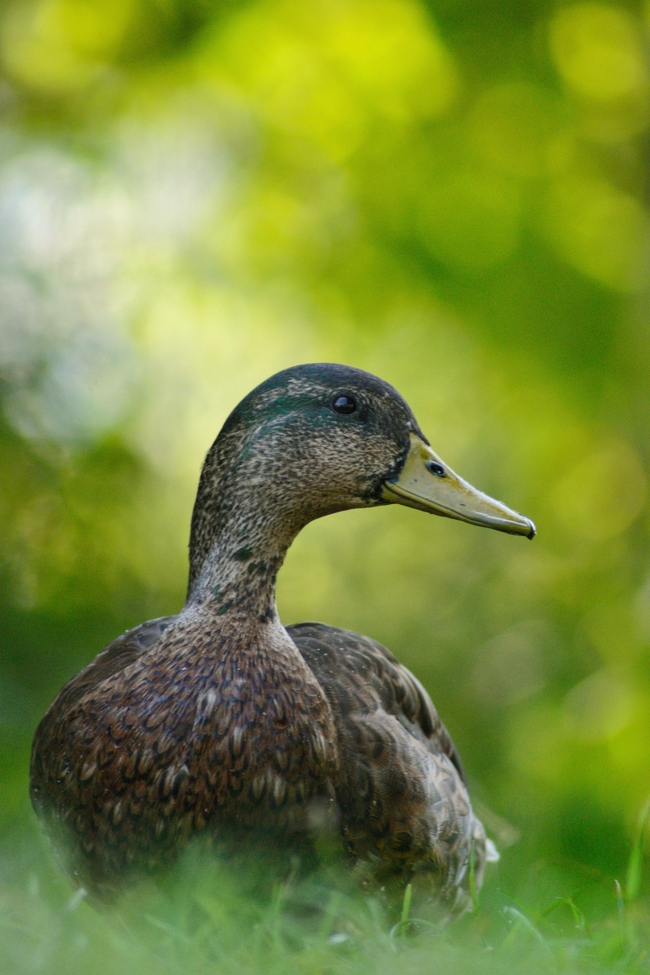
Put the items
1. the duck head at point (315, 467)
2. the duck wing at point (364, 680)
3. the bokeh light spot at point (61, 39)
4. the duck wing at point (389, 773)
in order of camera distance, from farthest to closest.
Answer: the bokeh light spot at point (61, 39) < the duck wing at point (364, 680) < the duck head at point (315, 467) < the duck wing at point (389, 773)

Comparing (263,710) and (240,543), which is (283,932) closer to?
(263,710)

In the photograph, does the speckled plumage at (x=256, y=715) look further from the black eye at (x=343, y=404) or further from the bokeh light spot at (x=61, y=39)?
the bokeh light spot at (x=61, y=39)

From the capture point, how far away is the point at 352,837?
288 centimetres

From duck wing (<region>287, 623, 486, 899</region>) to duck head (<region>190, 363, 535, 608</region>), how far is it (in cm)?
47

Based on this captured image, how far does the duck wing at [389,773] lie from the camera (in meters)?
2.95

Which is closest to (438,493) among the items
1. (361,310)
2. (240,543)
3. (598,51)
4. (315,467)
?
(315,467)

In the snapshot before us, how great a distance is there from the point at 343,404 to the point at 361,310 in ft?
11.9

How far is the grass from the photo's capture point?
88.4 inches

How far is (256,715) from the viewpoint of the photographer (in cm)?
279

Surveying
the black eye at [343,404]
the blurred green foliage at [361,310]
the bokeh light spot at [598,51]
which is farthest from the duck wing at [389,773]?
the bokeh light spot at [598,51]

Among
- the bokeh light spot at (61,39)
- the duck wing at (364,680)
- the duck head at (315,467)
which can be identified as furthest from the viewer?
the bokeh light spot at (61,39)

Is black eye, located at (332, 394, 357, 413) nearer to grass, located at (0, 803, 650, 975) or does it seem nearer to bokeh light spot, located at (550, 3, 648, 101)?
grass, located at (0, 803, 650, 975)

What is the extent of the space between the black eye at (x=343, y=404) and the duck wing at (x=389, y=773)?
2.47 ft

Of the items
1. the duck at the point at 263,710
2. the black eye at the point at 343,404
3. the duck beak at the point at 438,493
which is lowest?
the duck at the point at 263,710
